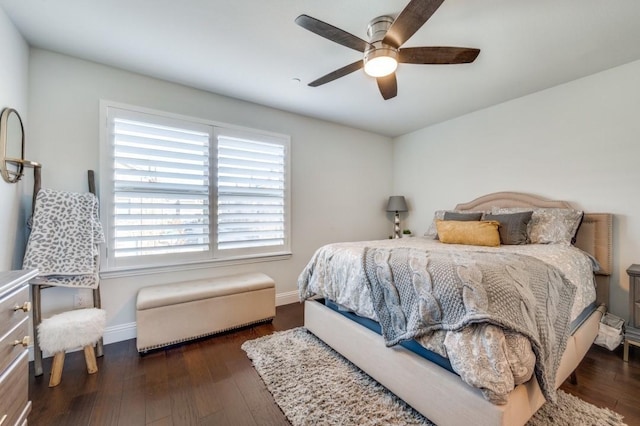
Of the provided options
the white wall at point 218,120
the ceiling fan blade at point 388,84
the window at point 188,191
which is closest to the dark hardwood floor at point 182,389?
the white wall at point 218,120

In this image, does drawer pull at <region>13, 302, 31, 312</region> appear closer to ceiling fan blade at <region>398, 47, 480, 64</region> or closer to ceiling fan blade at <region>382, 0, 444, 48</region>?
ceiling fan blade at <region>382, 0, 444, 48</region>

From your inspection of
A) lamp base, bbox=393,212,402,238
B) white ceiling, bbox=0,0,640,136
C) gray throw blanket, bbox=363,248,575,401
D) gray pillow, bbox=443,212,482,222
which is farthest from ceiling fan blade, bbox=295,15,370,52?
lamp base, bbox=393,212,402,238

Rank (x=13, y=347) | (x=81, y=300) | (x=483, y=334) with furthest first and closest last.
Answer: (x=81, y=300) < (x=483, y=334) < (x=13, y=347)

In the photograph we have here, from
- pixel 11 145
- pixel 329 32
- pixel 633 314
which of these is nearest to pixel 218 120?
pixel 11 145

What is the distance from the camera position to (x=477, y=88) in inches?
114

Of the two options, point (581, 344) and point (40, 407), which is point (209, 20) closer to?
point (40, 407)

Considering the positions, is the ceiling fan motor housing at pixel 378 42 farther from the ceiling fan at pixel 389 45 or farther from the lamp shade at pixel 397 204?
the lamp shade at pixel 397 204

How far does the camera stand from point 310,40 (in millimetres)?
2096

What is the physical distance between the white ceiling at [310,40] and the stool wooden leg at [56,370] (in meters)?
2.38

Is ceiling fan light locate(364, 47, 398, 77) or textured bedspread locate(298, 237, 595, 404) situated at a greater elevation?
ceiling fan light locate(364, 47, 398, 77)

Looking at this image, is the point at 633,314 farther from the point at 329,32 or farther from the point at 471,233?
the point at 329,32

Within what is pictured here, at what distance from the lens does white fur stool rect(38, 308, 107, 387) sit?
5.91 ft

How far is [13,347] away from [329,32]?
219cm

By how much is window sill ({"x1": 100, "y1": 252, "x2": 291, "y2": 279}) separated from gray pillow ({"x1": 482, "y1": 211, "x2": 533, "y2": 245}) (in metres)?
2.47
